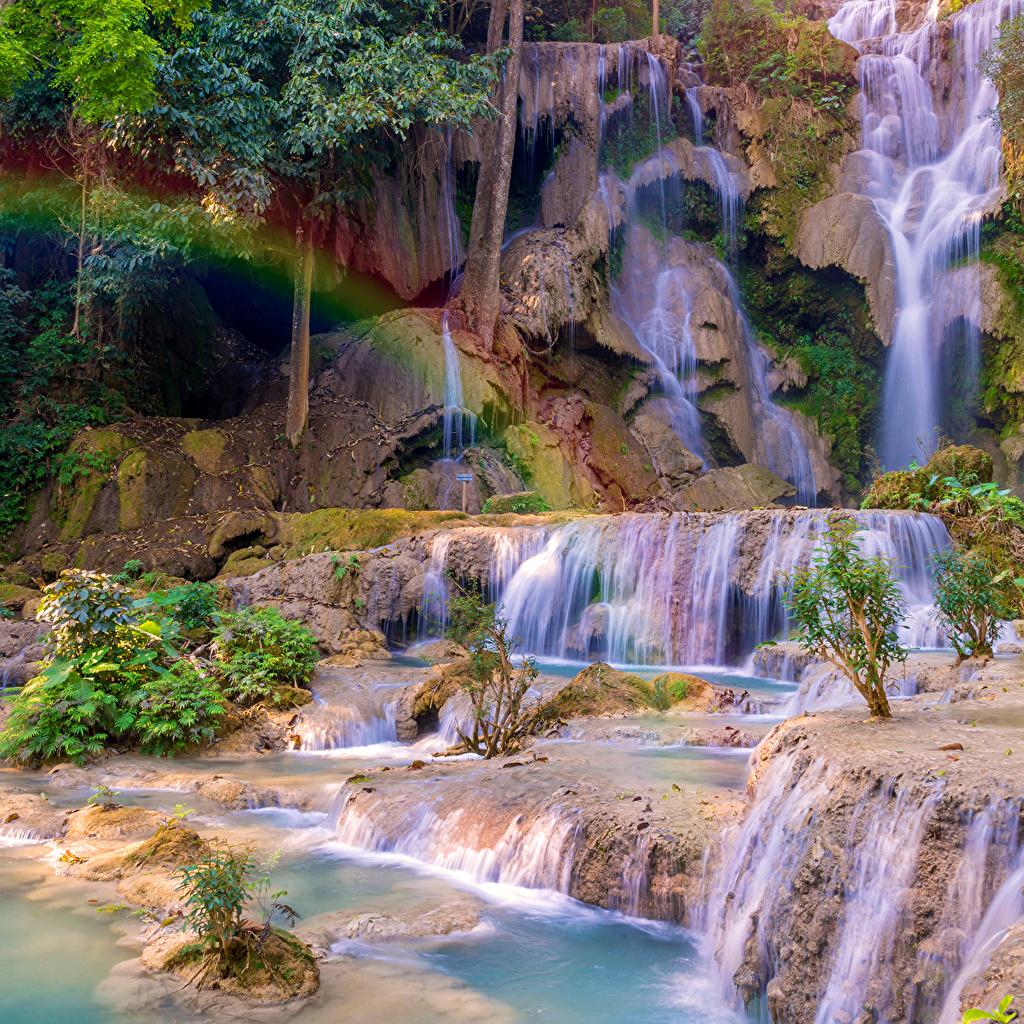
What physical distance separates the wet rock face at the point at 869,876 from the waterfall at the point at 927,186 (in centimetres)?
1977

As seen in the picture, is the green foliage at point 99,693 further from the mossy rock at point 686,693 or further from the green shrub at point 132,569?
the green shrub at point 132,569

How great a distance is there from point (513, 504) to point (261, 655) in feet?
31.6

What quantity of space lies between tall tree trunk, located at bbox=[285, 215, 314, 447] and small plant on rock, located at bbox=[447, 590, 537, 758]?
12754mm

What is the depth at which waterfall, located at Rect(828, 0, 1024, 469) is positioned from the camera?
79.3ft

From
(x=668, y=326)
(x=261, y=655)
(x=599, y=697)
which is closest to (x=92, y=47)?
(x=261, y=655)

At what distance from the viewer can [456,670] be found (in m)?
10.5

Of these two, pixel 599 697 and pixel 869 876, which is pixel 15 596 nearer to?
pixel 599 697

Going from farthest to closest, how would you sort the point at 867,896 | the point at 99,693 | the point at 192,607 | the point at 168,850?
1. the point at 192,607
2. the point at 99,693
3. the point at 168,850
4. the point at 867,896

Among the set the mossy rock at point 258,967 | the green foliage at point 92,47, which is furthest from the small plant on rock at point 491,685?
the green foliage at point 92,47

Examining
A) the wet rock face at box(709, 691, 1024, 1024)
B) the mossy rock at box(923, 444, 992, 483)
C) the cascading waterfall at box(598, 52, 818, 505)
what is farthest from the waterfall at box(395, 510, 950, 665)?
the cascading waterfall at box(598, 52, 818, 505)

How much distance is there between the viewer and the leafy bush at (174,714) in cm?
908

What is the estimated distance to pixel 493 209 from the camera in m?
Result: 23.8

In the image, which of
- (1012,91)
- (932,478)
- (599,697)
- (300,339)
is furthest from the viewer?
(1012,91)

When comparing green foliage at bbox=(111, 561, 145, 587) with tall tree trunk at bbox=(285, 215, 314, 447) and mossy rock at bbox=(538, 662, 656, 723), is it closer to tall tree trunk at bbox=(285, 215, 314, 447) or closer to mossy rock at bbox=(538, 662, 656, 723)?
tall tree trunk at bbox=(285, 215, 314, 447)
